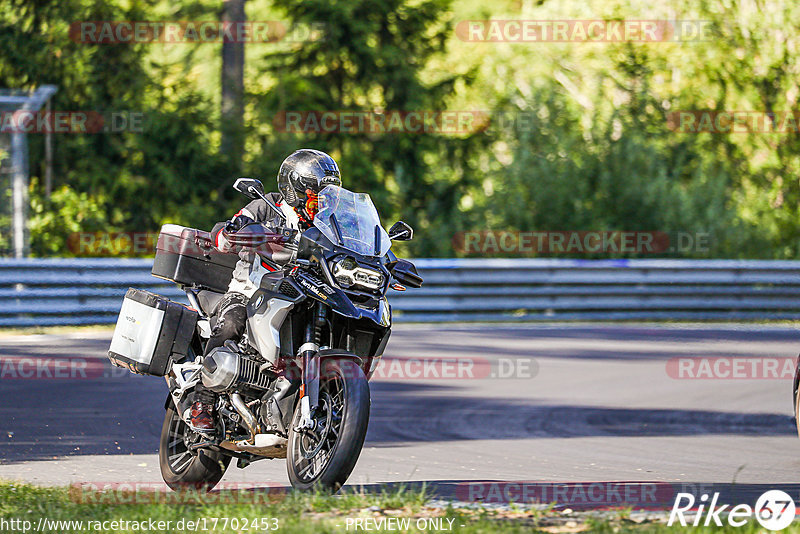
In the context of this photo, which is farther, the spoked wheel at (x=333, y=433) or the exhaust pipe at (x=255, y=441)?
the exhaust pipe at (x=255, y=441)

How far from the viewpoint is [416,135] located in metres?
29.0

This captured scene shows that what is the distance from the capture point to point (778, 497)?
7.57 metres

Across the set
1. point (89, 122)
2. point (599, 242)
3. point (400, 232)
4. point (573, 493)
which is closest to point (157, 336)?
point (400, 232)

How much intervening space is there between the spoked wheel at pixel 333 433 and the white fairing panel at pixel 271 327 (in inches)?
11.7

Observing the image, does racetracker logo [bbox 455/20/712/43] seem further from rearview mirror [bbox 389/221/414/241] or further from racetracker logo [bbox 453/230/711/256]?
rearview mirror [bbox 389/221/414/241]

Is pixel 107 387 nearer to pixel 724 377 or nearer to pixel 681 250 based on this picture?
pixel 724 377

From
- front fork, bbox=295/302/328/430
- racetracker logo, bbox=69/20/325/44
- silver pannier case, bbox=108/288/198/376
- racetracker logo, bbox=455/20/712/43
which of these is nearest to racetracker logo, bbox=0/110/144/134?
racetracker logo, bbox=69/20/325/44

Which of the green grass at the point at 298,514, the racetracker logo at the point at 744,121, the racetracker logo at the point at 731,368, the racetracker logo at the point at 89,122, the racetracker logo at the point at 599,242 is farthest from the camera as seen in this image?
the racetracker logo at the point at 744,121

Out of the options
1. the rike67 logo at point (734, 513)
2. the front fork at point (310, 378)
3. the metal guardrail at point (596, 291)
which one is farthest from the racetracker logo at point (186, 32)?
the rike67 logo at point (734, 513)

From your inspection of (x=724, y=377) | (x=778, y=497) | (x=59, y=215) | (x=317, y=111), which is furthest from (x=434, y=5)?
(x=778, y=497)

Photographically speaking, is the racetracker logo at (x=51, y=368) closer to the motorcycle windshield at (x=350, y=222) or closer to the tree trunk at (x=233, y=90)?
the motorcycle windshield at (x=350, y=222)

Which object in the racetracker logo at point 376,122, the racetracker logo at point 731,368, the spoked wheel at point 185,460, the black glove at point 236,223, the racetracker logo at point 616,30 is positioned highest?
the racetracker logo at point 616,30

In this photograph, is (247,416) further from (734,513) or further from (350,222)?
(734,513)

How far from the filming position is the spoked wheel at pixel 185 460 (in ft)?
24.8
